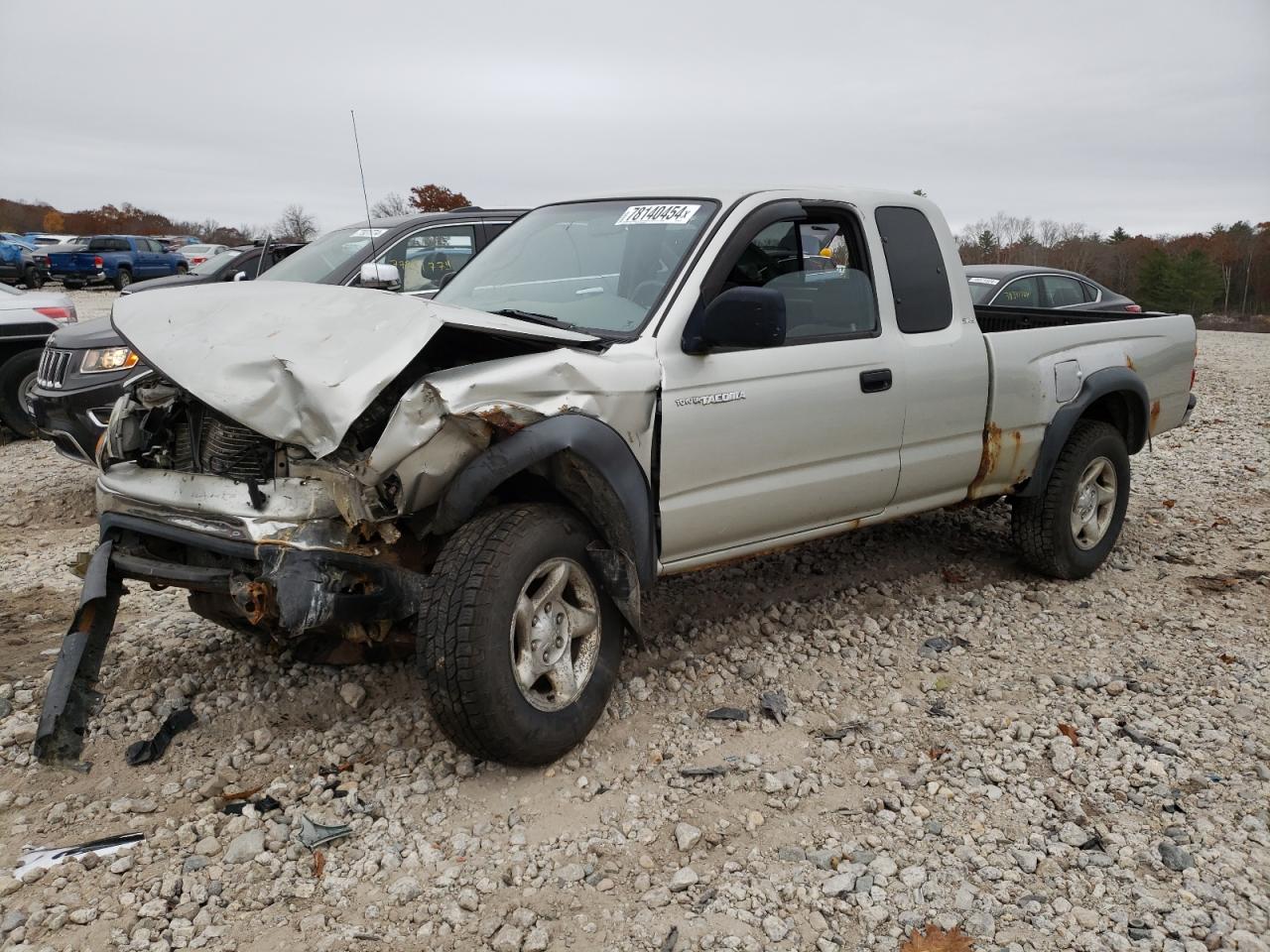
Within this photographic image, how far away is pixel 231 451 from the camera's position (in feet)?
11.0

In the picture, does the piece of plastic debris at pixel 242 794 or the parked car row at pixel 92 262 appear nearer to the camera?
the piece of plastic debris at pixel 242 794

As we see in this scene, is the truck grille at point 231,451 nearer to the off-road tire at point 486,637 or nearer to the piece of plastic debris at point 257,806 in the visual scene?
the off-road tire at point 486,637

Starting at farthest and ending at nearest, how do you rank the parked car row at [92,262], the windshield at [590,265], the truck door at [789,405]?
the parked car row at [92,262] < the windshield at [590,265] < the truck door at [789,405]

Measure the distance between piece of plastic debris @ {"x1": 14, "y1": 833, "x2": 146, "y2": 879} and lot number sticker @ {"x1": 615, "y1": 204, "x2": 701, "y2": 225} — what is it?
2883 mm

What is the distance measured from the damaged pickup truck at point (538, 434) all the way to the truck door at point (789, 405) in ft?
0.04

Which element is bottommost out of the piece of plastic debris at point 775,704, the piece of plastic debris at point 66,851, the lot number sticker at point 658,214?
the piece of plastic debris at point 66,851

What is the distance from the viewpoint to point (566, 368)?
11.0 feet

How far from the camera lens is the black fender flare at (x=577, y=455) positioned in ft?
10.2

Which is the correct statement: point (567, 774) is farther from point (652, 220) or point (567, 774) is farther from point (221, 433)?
point (652, 220)

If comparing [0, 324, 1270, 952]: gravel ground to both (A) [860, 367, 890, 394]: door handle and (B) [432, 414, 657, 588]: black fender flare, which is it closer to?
(B) [432, 414, 657, 588]: black fender flare

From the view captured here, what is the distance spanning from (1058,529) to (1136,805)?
217 centimetres

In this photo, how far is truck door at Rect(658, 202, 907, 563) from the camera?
12.2ft

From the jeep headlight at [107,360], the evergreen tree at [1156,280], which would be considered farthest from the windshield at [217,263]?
the evergreen tree at [1156,280]

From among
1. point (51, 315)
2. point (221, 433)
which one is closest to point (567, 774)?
point (221, 433)
